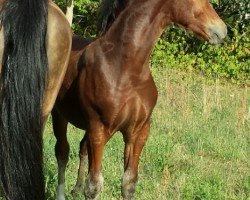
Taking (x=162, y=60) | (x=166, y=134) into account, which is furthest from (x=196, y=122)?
(x=162, y=60)

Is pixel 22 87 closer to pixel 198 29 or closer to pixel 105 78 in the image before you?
pixel 105 78

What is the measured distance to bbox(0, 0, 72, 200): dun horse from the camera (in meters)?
3.19

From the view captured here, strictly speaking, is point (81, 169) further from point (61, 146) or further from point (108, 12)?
point (108, 12)

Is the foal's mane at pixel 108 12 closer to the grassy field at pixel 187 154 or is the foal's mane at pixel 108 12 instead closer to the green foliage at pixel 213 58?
the grassy field at pixel 187 154

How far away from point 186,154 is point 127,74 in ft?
7.79

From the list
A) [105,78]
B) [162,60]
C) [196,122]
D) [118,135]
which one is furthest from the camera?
[162,60]

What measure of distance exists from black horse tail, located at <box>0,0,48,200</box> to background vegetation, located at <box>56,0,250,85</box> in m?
8.43

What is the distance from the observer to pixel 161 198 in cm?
470

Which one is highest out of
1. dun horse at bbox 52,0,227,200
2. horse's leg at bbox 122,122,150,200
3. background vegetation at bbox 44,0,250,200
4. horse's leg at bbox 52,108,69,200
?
dun horse at bbox 52,0,227,200

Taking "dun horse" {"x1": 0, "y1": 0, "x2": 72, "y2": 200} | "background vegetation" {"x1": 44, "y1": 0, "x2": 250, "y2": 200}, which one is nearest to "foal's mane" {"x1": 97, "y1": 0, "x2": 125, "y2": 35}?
"background vegetation" {"x1": 44, "y1": 0, "x2": 250, "y2": 200}

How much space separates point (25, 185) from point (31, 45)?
0.87 m

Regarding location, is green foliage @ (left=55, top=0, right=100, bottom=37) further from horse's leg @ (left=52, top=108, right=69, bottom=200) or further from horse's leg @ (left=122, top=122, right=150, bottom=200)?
horse's leg @ (left=122, top=122, right=150, bottom=200)

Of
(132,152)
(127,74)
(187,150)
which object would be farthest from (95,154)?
(187,150)

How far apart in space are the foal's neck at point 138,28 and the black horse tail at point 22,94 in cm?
90
